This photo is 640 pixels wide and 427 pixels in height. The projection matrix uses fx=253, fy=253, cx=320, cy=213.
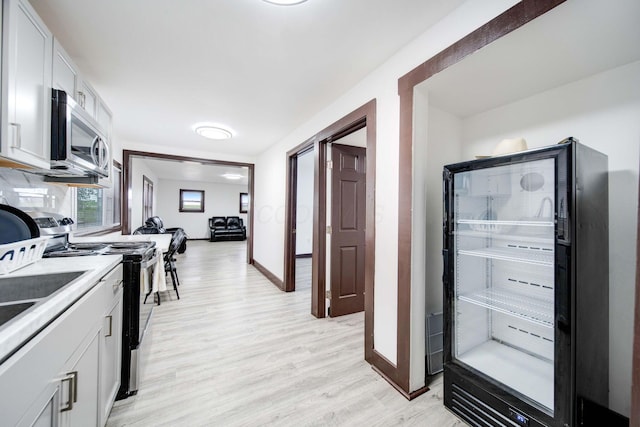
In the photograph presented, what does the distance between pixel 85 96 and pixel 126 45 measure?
1.97 ft

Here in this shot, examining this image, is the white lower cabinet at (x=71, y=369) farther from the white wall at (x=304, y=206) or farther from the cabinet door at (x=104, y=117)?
the white wall at (x=304, y=206)

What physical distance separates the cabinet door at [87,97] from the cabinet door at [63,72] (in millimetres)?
99

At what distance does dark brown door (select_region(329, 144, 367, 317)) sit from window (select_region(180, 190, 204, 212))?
8540 mm

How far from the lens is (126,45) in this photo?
1.80m

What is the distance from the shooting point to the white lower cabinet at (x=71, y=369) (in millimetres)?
648

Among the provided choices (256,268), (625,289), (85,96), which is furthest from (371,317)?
(256,268)

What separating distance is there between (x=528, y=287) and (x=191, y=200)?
10.5 metres

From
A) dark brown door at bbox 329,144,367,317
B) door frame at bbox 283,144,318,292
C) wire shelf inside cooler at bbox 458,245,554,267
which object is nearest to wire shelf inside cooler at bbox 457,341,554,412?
wire shelf inside cooler at bbox 458,245,554,267

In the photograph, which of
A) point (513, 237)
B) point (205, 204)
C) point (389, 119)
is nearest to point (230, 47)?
point (389, 119)

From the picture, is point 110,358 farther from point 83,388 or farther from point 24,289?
point 24,289

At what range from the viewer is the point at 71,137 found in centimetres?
153

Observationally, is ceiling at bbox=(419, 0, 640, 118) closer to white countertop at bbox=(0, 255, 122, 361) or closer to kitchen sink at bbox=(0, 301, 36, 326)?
white countertop at bbox=(0, 255, 122, 361)

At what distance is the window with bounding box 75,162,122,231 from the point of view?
2807 mm

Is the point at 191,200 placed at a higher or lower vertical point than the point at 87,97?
lower
